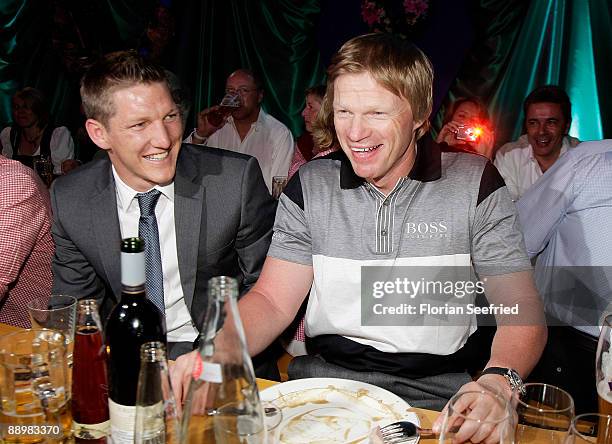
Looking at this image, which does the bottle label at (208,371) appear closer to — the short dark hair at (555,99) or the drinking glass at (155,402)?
the drinking glass at (155,402)

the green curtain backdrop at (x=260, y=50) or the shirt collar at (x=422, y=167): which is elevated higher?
the green curtain backdrop at (x=260, y=50)

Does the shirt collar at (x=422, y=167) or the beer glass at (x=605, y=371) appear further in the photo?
the shirt collar at (x=422, y=167)

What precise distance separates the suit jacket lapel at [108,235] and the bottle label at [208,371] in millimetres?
984

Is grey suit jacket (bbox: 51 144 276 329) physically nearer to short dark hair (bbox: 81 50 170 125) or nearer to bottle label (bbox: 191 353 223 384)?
short dark hair (bbox: 81 50 170 125)

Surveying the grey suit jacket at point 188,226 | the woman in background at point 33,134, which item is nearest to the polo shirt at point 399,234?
the grey suit jacket at point 188,226

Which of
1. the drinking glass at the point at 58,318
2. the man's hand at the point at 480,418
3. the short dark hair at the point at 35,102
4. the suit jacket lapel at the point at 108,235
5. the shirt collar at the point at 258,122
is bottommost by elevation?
the man's hand at the point at 480,418

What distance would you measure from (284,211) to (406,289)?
37 centimetres

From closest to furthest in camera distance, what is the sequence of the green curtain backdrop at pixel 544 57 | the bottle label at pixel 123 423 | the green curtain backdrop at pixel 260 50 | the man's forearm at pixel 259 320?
1. the bottle label at pixel 123 423
2. the man's forearm at pixel 259 320
3. the green curtain backdrop at pixel 544 57
4. the green curtain backdrop at pixel 260 50

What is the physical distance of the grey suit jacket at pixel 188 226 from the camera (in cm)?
180

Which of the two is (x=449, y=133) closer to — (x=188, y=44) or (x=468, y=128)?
(x=468, y=128)

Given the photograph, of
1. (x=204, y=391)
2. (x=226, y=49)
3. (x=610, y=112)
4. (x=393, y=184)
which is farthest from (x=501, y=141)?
(x=204, y=391)

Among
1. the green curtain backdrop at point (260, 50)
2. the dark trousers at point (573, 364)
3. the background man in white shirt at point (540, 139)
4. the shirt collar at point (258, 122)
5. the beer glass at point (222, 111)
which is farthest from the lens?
the green curtain backdrop at point (260, 50)

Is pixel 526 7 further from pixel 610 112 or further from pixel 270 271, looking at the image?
pixel 270 271

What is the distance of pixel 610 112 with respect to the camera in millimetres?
4613
